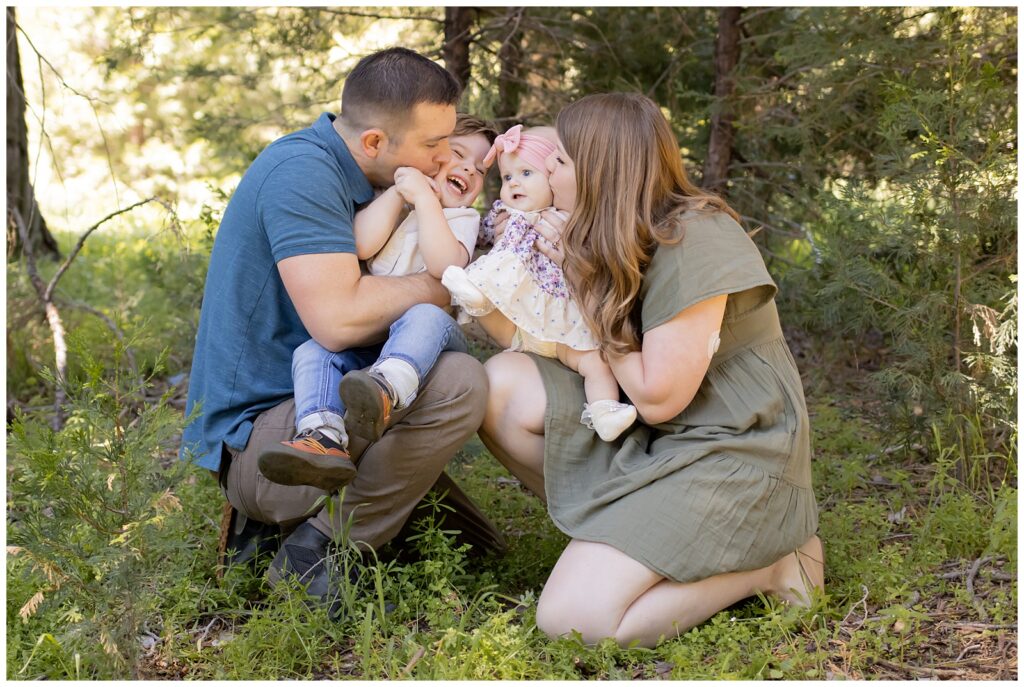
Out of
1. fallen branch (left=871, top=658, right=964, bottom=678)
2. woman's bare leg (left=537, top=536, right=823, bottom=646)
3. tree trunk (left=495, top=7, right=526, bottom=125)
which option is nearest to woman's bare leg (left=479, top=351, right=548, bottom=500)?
woman's bare leg (left=537, top=536, right=823, bottom=646)

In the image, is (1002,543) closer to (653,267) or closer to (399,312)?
(653,267)

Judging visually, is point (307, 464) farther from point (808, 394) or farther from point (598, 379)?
point (808, 394)

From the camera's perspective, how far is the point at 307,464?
2.53 m

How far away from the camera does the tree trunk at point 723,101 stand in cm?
493

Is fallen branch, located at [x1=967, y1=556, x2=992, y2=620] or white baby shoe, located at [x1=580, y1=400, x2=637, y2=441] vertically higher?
white baby shoe, located at [x1=580, y1=400, x2=637, y2=441]

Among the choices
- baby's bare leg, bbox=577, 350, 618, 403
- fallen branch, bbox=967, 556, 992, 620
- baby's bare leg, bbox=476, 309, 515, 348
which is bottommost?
fallen branch, bbox=967, 556, 992, 620

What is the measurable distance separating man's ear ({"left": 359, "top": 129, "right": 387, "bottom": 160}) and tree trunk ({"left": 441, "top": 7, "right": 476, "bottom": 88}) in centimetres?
181

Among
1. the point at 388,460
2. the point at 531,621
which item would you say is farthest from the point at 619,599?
the point at 388,460

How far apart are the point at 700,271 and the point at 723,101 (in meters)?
2.41

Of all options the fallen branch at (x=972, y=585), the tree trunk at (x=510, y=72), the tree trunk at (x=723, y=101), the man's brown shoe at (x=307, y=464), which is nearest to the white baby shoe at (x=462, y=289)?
the man's brown shoe at (x=307, y=464)

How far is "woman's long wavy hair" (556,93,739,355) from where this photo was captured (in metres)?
2.80

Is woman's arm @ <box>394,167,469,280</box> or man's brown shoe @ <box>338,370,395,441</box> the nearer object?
man's brown shoe @ <box>338,370,395,441</box>

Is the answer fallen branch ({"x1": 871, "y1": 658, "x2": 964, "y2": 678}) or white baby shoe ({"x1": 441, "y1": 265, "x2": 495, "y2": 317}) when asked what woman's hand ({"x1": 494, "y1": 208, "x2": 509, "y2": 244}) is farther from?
fallen branch ({"x1": 871, "y1": 658, "x2": 964, "y2": 678})

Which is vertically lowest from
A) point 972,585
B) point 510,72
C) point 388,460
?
point 972,585
